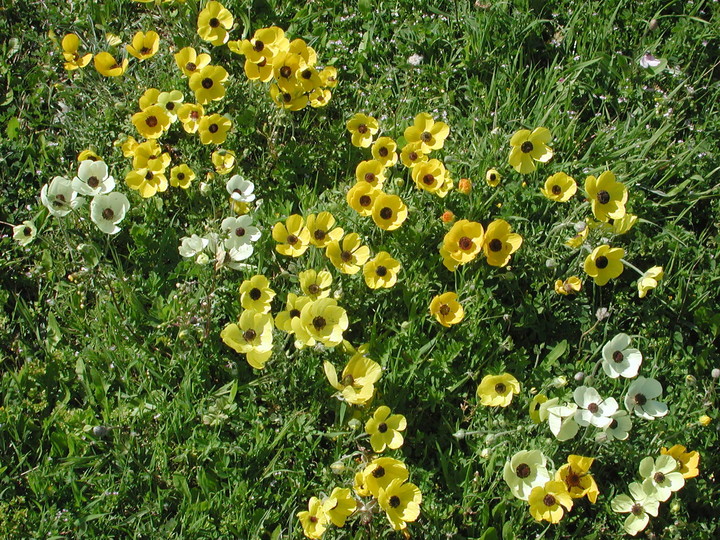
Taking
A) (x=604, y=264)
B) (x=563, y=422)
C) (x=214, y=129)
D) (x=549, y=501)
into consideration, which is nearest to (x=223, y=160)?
(x=214, y=129)

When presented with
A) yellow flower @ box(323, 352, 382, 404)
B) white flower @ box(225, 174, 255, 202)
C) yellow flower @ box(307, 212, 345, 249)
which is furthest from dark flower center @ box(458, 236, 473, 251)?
white flower @ box(225, 174, 255, 202)

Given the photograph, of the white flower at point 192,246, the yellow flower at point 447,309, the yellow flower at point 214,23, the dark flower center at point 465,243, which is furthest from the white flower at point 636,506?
the yellow flower at point 214,23

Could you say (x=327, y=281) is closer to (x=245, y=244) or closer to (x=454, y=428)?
(x=245, y=244)

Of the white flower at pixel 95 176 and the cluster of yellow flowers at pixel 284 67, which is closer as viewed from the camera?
the white flower at pixel 95 176

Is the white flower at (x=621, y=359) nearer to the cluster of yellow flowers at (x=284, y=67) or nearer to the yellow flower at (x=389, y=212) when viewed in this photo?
the yellow flower at (x=389, y=212)

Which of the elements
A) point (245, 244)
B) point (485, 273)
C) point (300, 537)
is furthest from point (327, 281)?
point (300, 537)

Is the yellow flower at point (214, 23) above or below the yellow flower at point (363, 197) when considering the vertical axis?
above
